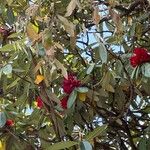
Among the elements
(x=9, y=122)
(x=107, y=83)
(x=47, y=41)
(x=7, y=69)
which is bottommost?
(x=9, y=122)

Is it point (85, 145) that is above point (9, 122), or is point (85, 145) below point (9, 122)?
above

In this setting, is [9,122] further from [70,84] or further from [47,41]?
[47,41]

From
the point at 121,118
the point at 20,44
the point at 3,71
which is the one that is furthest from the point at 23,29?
the point at 121,118

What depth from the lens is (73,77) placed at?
1.62 meters

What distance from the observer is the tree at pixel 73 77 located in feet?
4.35

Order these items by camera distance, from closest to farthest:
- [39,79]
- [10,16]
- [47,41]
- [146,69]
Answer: [47,41]
[39,79]
[146,69]
[10,16]

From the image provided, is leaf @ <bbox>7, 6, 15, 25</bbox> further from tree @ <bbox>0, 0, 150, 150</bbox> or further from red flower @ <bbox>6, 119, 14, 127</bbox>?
red flower @ <bbox>6, 119, 14, 127</bbox>

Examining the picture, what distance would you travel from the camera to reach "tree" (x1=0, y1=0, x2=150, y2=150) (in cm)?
133

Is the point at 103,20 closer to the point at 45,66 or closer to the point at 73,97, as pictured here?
the point at 73,97

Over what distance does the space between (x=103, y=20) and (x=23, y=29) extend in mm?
525

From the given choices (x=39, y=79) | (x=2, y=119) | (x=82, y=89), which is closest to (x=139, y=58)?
(x=82, y=89)

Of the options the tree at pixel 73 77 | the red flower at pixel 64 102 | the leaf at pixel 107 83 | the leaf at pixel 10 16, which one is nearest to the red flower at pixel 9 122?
the tree at pixel 73 77

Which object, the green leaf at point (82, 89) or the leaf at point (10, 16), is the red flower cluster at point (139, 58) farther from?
the leaf at point (10, 16)

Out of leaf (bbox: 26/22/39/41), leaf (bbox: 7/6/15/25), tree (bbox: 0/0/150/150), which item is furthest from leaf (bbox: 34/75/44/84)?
leaf (bbox: 7/6/15/25)
